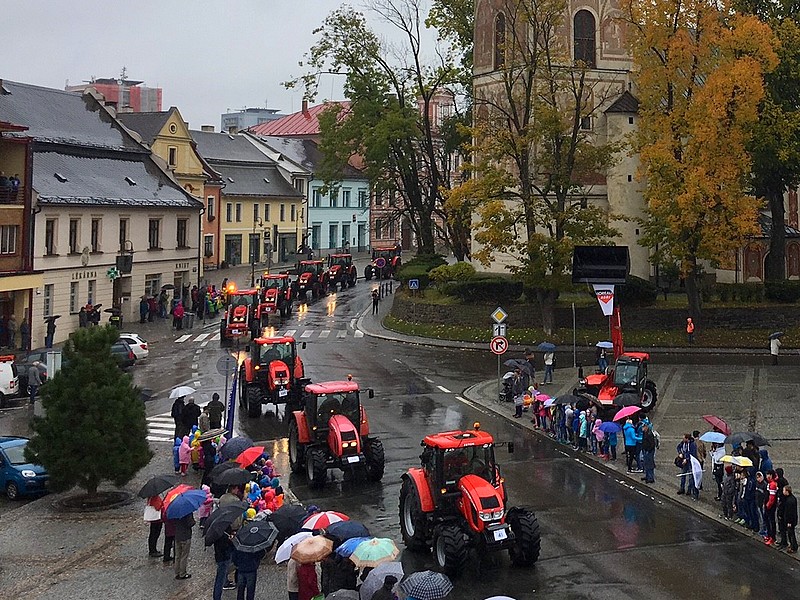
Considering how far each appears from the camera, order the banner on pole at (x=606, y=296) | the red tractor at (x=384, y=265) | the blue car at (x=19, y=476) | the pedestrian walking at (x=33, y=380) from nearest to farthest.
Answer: the blue car at (x=19, y=476), the pedestrian walking at (x=33, y=380), the banner on pole at (x=606, y=296), the red tractor at (x=384, y=265)

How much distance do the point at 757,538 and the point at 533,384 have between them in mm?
14903

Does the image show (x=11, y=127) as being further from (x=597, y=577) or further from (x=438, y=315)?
(x=597, y=577)

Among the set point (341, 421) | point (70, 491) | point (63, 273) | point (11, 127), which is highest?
point (11, 127)

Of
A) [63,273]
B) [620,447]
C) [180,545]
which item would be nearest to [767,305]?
[620,447]

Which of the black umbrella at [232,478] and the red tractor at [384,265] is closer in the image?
the black umbrella at [232,478]

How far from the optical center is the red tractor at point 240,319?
45.0 meters

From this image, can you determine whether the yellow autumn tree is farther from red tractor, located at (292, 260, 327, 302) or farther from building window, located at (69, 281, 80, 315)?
building window, located at (69, 281, 80, 315)

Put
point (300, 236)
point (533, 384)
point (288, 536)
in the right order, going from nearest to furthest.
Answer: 1. point (288, 536)
2. point (533, 384)
3. point (300, 236)

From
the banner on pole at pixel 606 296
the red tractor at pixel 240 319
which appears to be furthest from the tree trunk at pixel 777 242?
the red tractor at pixel 240 319

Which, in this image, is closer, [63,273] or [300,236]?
[63,273]

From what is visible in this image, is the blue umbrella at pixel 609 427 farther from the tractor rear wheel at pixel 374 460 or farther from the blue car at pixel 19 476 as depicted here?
the blue car at pixel 19 476

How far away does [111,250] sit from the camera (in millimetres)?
52031

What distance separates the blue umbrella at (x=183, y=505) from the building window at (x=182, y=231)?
45423 mm

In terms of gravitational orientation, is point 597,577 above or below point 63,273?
below
